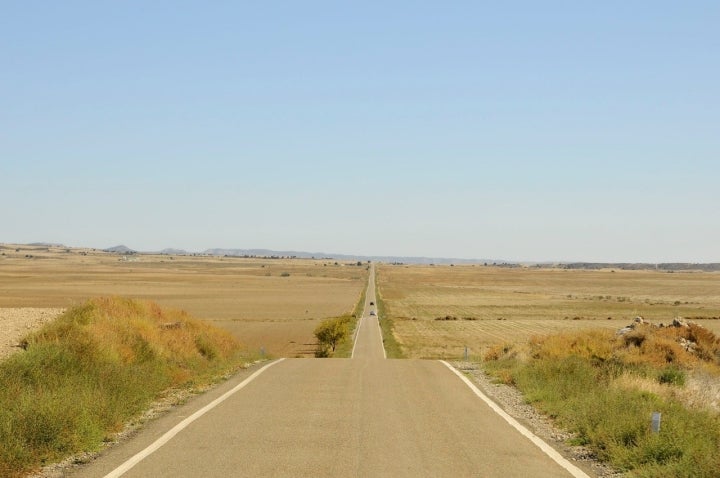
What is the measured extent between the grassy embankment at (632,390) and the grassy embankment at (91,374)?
694cm

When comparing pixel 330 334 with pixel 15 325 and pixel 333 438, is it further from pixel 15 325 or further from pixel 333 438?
pixel 333 438

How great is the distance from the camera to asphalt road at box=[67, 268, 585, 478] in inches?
337

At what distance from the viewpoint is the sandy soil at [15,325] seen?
17209 millimetres

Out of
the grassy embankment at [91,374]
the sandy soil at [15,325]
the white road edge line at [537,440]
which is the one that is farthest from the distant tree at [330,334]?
the white road edge line at [537,440]

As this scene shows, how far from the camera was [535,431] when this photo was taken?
1145 cm

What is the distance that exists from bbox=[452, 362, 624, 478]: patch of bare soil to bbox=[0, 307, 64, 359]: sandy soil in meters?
10.3

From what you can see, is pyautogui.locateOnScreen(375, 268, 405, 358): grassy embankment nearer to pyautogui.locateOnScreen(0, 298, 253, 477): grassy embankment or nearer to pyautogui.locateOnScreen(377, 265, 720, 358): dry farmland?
pyautogui.locateOnScreen(377, 265, 720, 358): dry farmland

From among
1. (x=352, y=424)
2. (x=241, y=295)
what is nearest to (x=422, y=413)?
(x=352, y=424)

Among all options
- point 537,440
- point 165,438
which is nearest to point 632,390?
point 537,440

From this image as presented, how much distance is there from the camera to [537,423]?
12.2 meters

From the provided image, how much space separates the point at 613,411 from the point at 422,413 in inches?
119

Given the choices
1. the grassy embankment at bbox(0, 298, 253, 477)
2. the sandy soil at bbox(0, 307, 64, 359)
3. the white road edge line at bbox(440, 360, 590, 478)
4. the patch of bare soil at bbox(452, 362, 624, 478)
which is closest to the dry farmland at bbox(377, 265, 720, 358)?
the grassy embankment at bbox(0, 298, 253, 477)

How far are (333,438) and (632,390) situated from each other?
250 inches

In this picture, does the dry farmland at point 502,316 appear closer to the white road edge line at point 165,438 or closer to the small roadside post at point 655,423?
the white road edge line at point 165,438
